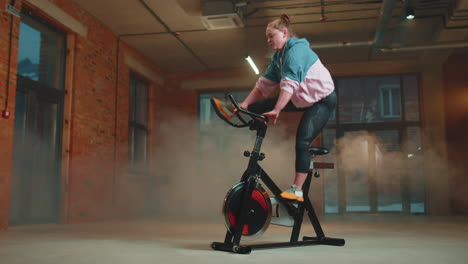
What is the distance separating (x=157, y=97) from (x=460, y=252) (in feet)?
25.2

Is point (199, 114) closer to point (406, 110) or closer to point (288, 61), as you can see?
point (406, 110)

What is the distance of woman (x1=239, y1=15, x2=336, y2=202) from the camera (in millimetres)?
2717

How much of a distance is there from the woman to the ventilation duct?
336 cm

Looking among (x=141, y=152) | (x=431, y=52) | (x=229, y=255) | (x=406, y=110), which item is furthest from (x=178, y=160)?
(x=229, y=255)

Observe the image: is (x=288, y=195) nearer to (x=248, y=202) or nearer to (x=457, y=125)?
(x=248, y=202)

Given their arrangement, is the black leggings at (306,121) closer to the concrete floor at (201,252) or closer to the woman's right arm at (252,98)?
the woman's right arm at (252,98)

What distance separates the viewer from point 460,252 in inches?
111

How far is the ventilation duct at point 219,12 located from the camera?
614 centimetres

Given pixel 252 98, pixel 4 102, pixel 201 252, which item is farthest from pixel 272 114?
pixel 4 102

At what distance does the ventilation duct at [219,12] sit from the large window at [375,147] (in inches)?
151

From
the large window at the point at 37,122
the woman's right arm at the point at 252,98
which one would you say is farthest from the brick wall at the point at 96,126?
the woman's right arm at the point at 252,98

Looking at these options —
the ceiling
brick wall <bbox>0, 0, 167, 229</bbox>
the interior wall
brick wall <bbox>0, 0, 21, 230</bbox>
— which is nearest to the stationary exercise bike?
brick wall <bbox>0, 0, 21, 230</bbox>

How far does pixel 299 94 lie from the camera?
2.86 meters

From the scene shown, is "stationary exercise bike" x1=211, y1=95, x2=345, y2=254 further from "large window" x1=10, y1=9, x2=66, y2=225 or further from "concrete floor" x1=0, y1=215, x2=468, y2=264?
"large window" x1=10, y1=9, x2=66, y2=225
